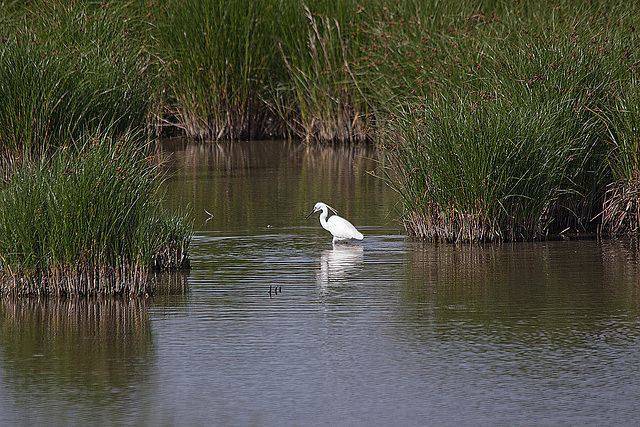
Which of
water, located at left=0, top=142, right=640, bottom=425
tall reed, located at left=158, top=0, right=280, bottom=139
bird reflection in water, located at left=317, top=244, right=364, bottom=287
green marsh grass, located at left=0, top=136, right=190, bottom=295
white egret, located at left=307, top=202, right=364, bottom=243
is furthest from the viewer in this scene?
tall reed, located at left=158, top=0, right=280, bottom=139

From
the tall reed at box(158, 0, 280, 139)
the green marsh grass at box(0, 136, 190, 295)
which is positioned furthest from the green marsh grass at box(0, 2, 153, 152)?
the tall reed at box(158, 0, 280, 139)

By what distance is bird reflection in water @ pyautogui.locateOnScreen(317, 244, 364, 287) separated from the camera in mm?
8133

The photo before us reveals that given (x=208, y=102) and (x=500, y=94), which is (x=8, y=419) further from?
(x=208, y=102)

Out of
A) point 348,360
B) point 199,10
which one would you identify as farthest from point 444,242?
point 199,10

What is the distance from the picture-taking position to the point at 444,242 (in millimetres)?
9477

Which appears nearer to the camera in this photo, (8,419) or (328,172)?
(8,419)

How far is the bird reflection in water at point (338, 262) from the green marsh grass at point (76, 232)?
4.55 feet

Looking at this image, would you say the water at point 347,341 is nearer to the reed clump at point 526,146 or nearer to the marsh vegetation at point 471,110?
the reed clump at point 526,146

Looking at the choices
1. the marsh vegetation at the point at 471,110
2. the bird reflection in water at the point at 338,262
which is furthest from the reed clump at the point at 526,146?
the bird reflection in water at the point at 338,262

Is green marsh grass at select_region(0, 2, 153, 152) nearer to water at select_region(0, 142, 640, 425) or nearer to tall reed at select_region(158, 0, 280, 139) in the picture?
water at select_region(0, 142, 640, 425)

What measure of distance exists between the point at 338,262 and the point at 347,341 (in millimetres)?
2523

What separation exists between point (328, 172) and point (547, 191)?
19.6ft

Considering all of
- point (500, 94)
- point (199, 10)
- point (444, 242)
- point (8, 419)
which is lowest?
point (8, 419)

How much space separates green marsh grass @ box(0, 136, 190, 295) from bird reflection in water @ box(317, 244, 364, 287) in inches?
54.6
